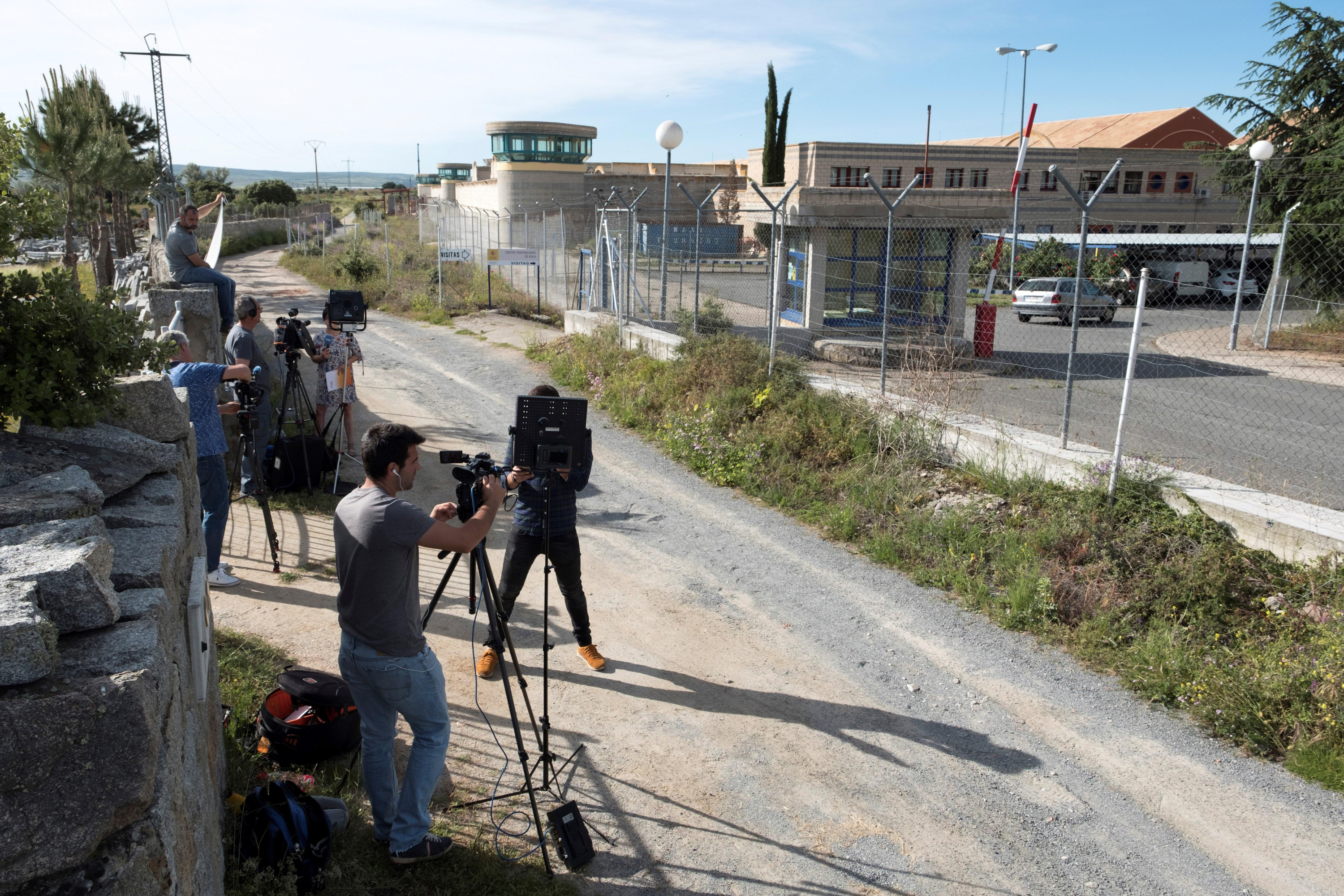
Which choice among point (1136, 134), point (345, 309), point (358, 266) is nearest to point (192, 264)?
point (345, 309)

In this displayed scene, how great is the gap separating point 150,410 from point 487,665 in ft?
7.93

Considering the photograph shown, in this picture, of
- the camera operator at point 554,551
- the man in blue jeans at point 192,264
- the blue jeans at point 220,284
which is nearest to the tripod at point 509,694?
the camera operator at point 554,551

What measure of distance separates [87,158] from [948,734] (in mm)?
25299

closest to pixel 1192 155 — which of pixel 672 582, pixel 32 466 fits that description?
pixel 672 582

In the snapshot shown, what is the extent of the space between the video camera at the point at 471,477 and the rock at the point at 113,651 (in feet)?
4.96

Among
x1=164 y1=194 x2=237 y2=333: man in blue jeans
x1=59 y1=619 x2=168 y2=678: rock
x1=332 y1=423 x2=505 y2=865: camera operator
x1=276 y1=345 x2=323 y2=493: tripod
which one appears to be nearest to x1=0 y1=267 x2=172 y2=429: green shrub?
x1=332 y1=423 x2=505 y2=865: camera operator

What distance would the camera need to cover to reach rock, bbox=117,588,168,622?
104 inches

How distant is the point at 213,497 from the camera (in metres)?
6.05

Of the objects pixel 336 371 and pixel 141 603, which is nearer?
pixel 141 603

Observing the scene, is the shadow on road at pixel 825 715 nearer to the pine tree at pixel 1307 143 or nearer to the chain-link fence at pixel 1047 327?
the chain-link fence at pixel 1047 327

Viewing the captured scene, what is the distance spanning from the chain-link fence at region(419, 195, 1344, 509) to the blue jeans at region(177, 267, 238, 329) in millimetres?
5972

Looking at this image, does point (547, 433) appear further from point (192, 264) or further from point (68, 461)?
point (192, 264)

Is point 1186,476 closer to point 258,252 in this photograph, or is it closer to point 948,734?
point 948,734

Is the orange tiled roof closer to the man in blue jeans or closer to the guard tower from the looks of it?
the guard tower
